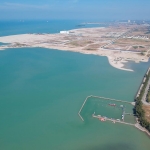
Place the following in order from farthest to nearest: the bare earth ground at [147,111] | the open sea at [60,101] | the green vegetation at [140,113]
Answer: the bare earth ground at [147,111], the green vegetation at [140,113], the open sea at [60,101]

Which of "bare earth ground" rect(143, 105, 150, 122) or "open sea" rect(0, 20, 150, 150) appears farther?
"bare earth ground" rect(143, 105, 150, 122)

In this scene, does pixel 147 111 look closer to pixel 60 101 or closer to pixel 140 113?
pixel 140 113

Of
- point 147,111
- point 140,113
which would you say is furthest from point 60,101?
point 147,111

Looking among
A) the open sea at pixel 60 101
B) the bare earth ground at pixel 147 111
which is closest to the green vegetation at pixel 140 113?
the bare earth ground at pixel 147 111

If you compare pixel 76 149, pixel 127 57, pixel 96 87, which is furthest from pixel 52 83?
pixel 127 57

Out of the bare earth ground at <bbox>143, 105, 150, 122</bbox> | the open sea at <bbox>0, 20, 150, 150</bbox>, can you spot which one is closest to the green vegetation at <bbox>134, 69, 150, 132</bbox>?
the bare earth ground at <bbox>143, 105, 150, 122</bbox>

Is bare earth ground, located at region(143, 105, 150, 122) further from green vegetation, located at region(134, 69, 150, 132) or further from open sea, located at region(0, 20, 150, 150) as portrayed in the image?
open sea, located at region(0, 20, 150, 150)

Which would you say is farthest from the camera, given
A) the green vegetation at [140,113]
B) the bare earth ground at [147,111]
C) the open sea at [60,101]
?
the bare earth ground at [147,111]

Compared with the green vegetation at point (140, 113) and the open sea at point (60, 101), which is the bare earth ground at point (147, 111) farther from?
the open sea at point (60, 101)
